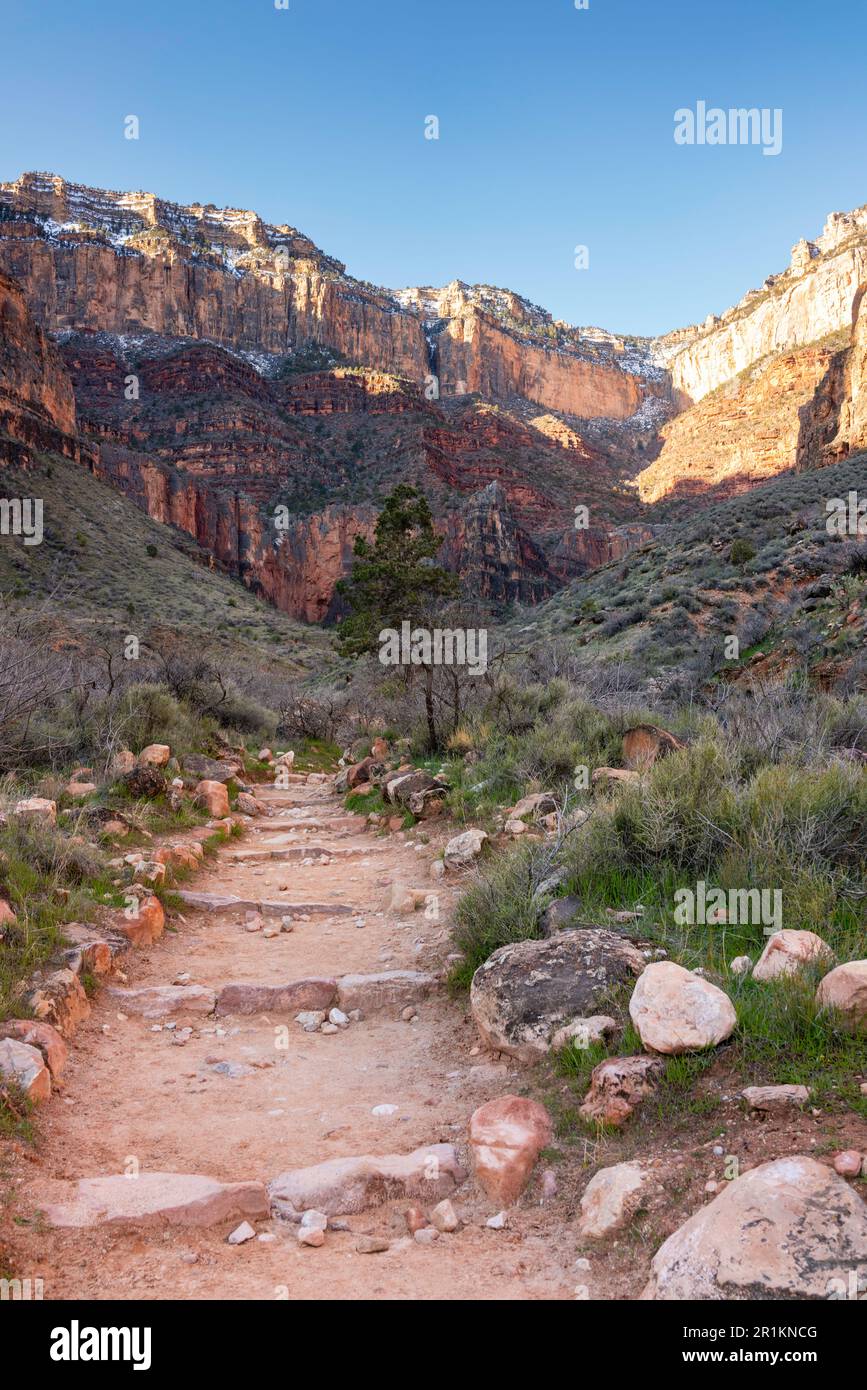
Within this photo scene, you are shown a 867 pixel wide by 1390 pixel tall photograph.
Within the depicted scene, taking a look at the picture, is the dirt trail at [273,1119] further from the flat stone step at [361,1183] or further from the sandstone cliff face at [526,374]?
the sandstone cliff face at [526,374]

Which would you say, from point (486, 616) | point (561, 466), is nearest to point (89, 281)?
point (561, 466)

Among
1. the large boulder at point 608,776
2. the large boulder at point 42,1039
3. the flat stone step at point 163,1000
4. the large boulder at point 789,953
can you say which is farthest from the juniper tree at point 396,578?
the large boulder at point 789,953

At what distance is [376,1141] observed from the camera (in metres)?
3.10

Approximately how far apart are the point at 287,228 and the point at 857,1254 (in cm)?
16160

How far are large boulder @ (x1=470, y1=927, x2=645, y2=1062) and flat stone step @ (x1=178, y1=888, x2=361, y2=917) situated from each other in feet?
8.83

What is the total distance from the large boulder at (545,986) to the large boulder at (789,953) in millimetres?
563

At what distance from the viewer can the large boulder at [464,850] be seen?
644 centimetres

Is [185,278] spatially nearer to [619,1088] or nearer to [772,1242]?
[619,1088]

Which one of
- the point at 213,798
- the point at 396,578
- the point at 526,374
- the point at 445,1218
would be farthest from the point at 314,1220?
the point at 526,374

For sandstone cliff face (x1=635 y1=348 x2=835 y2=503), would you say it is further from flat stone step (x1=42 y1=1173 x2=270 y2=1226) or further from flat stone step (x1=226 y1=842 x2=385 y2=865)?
flat stone step (x1=42 y1=1173 x2=270 y2=1226)

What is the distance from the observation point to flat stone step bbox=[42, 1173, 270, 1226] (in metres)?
2.50

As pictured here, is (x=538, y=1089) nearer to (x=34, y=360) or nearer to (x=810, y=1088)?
(x=810, y=1088)

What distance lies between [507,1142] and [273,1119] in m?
1.16

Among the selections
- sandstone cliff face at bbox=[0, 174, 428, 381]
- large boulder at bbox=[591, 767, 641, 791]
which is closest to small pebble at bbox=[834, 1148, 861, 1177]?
large boulder at bbox=[591, 767, 641, 791]
